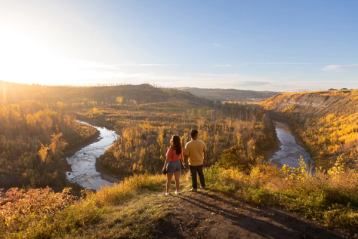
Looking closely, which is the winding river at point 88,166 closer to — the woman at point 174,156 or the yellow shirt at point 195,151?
the woman at point 174,156

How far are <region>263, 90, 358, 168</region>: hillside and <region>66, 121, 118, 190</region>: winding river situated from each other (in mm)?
14768

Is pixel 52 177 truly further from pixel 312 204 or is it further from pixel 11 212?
pixel 312 204

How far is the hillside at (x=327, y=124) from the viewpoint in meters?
30.7

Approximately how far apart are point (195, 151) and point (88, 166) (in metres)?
17.9

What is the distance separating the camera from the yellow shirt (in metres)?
10.2

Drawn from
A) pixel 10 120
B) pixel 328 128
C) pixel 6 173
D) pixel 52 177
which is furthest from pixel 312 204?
pixel 328 128

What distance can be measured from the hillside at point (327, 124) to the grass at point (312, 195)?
3078mm

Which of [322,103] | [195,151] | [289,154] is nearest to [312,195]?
[195,151]

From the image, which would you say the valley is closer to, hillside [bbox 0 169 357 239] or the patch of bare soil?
hillside [bbox 0 169 357 239]

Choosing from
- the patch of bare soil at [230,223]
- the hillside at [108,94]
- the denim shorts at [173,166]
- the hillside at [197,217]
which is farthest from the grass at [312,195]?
the hillside at [108,94]

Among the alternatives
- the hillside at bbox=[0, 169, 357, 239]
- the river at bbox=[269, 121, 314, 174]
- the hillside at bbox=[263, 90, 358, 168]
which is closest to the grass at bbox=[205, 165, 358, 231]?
the hillside at bbox=[0, 169, 357, 239]

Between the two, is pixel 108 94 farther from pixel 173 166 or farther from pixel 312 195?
pixel 312 195

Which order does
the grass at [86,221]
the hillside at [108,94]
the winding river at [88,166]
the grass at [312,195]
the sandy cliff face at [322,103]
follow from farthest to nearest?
the hillside at [108,94], the sandy cliff face at [322,103], the winding river at [88,166], the grass at [86,221], the grass at [312,195]

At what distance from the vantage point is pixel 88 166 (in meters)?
26.3
